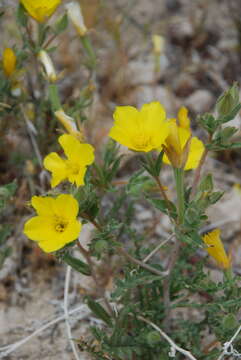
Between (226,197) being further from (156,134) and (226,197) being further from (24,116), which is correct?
(156,134)

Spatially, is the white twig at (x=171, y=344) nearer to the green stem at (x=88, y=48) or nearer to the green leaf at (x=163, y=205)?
the green leaf at (x=163, y=205)

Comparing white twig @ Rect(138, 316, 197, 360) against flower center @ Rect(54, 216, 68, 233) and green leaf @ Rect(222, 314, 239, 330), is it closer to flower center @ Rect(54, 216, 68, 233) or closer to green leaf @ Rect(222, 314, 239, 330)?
green leaf @ Rect(222, 314, 239, 330)

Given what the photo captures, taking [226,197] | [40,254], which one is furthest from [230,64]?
[40,254]

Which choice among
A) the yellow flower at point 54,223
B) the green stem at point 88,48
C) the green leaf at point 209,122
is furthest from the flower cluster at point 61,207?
the green stem at point 88,48

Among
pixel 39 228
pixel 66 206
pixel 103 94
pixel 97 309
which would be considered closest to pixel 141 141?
pixel 66 206

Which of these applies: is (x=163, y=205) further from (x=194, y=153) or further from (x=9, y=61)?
(x=9, y=61)

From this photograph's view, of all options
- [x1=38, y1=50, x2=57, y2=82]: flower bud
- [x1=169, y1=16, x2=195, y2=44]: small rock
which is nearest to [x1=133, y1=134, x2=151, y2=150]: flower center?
[x1=38, y1=50, x2=57, y2=82]: flower bud
